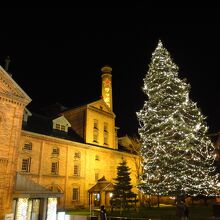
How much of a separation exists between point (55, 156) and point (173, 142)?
16.1 m

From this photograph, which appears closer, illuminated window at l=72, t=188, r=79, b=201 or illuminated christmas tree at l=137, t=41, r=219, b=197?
illuminated christmas tree at l=137, t=41, r=219, b=197

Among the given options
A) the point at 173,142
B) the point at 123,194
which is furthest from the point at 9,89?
the point at 123,194

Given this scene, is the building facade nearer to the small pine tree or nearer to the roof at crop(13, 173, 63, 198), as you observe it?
the roof at crop(13, 173, 63, 198)

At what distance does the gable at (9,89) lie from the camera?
19745 millimetres

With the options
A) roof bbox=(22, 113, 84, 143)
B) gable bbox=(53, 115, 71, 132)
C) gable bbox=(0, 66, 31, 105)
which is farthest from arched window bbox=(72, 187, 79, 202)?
gable bbox=(0, 66, 31, 105)

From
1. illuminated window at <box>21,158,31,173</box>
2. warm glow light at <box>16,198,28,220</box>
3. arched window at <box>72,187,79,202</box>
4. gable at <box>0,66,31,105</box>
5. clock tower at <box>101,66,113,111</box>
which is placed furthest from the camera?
clock tower at <box>101,66,113,111</box>

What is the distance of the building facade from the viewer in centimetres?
1944

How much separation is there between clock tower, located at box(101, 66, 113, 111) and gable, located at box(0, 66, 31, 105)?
30.2 meters

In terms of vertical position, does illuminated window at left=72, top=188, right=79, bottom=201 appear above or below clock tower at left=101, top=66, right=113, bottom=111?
below

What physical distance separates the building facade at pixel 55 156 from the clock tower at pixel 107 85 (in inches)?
275

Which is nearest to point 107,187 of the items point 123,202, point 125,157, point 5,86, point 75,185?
point 75,185

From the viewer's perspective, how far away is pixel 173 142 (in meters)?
24.0

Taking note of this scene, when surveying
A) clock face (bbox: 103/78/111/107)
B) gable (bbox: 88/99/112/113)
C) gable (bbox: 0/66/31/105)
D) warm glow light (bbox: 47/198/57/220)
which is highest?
clock face (bbox: 103/78/111/107)

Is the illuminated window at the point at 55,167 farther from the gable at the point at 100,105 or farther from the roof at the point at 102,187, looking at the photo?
the gable at the point at 100,105
